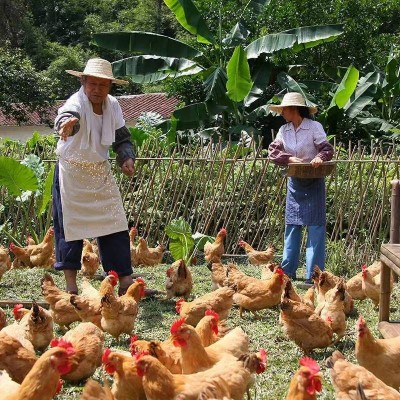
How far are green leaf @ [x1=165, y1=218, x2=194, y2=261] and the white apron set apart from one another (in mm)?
2290

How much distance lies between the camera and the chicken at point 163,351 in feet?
13.6

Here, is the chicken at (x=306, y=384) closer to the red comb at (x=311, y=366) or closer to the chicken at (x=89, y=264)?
the red comb at (x=311, y=366)

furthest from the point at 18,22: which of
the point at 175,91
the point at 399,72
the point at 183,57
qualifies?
the point at 399,72

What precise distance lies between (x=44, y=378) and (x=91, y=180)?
3212 mm

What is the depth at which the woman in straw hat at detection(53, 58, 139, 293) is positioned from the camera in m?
6.34

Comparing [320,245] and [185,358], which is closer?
[185,358]

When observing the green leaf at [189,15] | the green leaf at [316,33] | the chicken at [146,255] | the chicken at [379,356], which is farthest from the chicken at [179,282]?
the green leaf at [316,33]

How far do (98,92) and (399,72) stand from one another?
9.66 metres

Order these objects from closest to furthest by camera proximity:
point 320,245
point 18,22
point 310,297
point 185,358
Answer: point 185,358 < point 310,297 < point 320,245 < point 18,22

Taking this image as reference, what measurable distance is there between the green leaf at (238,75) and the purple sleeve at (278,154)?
16.1 feet

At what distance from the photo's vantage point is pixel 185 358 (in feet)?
13.9

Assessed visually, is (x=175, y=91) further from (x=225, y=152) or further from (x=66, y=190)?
(x=66, y=190)

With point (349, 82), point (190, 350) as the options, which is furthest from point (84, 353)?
point (349, 82)

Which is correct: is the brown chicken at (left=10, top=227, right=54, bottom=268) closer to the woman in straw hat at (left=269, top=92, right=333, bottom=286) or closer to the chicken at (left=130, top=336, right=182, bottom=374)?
the woman in straw hat at (left=269, top=92, right=333, bottom=286)
